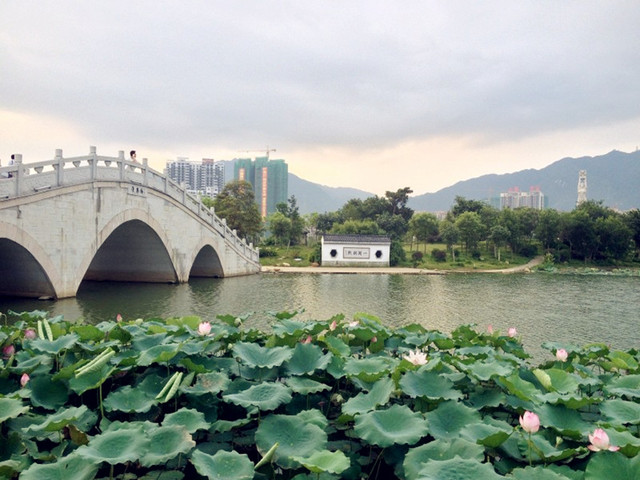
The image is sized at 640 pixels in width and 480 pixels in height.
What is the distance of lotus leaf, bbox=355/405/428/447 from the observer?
2.28 metres

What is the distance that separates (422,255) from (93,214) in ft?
95.5

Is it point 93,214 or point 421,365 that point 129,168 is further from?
point 421,365

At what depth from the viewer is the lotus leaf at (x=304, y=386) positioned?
278 centimetres

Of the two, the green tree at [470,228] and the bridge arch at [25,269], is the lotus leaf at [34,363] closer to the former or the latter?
the bridge arch at [25,269]

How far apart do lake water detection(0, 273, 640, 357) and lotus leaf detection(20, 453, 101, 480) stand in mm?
9573

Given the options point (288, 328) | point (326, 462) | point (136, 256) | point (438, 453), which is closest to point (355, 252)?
point (136, 256)

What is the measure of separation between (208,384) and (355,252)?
3426 cm

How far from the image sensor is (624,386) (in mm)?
3375

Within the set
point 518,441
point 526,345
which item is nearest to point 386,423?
point 518,441

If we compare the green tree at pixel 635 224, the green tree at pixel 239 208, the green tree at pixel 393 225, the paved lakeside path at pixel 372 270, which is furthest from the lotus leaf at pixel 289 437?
the green tree at pixel 635 224

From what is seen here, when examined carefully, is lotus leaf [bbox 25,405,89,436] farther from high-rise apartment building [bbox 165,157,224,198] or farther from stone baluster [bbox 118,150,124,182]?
high-rise apartment building [bbox 165,157,224,198]

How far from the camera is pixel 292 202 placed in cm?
5316

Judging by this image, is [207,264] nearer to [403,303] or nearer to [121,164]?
[121,164]

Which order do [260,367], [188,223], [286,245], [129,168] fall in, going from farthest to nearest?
[286,245]
[188,223]
[129,168]
[260,367]
